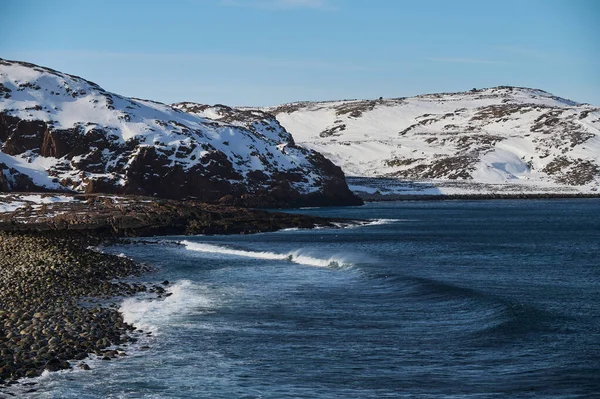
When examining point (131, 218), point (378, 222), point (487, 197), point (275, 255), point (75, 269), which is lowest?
point (75, 269)

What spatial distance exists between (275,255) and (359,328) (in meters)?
32.7

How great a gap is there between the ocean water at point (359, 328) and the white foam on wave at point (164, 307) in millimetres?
62

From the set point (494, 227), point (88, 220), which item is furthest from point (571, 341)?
point (494, 227)

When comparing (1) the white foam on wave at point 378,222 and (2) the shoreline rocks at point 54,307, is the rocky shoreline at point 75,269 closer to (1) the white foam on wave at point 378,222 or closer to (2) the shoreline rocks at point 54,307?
(2) the shoreline rocks at point 54,307

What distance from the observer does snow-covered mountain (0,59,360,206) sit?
130875 millimetres

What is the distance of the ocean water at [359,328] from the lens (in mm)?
23938

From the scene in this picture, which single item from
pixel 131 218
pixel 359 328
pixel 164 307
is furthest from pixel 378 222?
pixel 359 328

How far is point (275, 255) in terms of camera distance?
64875 mm

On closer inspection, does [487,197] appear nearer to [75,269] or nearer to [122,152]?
[122,152]

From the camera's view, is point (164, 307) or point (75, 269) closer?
point (164, 307)

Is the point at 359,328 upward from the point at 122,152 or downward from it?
downward

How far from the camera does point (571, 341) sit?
2961 cm

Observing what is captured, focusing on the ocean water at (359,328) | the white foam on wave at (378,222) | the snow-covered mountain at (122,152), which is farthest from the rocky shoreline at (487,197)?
the ocean water at (359,328)

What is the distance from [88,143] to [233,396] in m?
119
